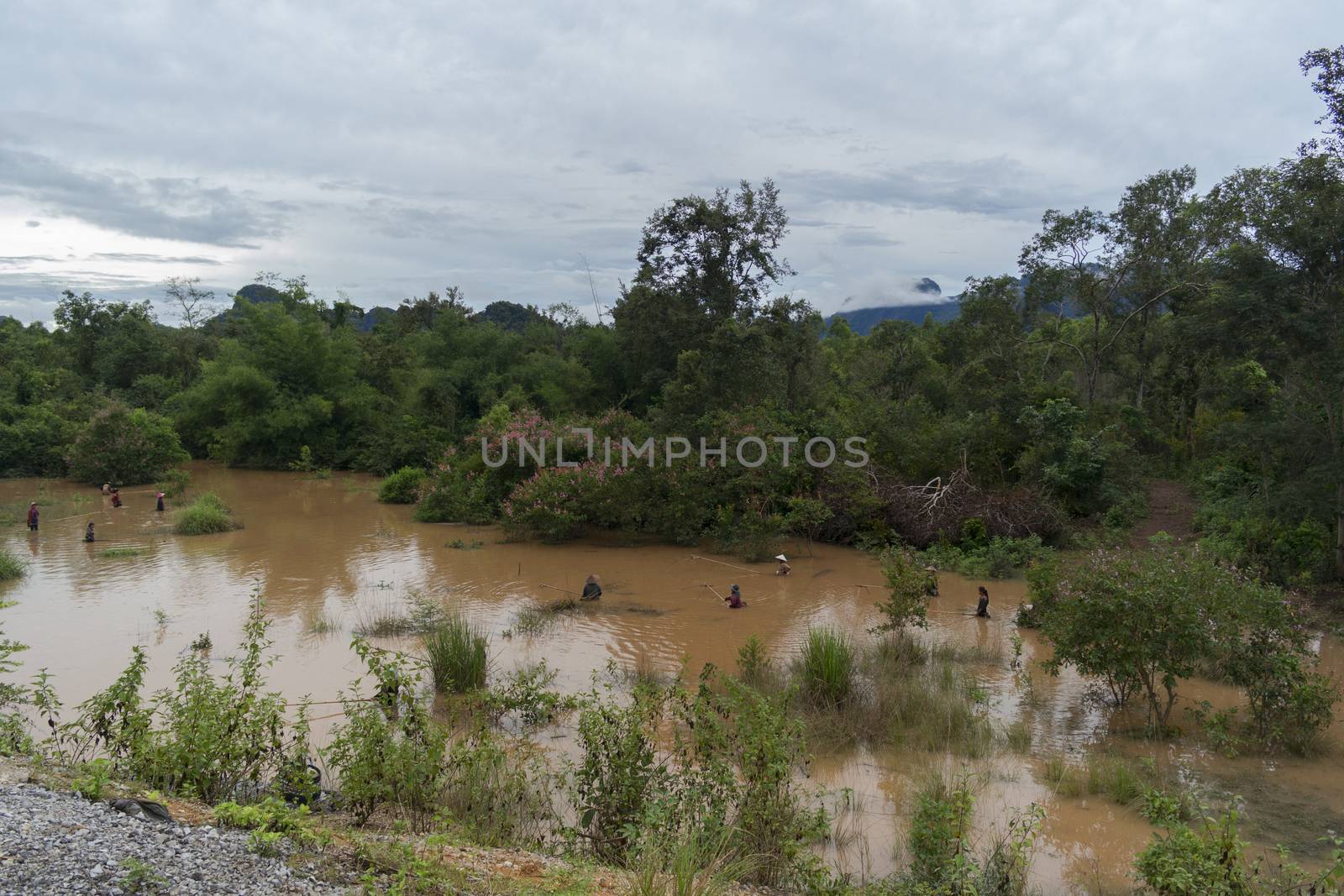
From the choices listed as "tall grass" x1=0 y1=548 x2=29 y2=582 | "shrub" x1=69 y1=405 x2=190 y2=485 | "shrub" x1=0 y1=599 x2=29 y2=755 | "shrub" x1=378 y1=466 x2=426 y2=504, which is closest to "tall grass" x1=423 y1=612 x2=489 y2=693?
"shrub" x1=0 y1=599 x2=29 y2=755

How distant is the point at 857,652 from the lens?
1006 centimetres

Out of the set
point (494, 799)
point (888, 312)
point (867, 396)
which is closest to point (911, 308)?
point (888, 312)

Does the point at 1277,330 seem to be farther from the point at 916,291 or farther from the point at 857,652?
the point at 916,291

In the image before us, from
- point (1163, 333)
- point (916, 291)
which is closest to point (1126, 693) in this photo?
point (1163, 333)

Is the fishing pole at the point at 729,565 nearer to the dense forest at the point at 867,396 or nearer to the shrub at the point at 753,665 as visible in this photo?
the dense forest at the point at 867,396

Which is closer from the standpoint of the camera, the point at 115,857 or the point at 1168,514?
the point at 115,857

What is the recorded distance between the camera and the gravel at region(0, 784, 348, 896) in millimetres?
3885

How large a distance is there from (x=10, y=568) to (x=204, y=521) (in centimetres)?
454

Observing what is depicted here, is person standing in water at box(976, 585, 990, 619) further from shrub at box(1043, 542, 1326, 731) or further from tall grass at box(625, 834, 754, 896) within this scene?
tall grass at box(625, 834, 754, 896)

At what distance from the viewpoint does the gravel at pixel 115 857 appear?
12.7 feet

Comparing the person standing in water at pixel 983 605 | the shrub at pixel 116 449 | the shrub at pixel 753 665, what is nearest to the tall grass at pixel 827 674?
the shrub at pixel 753 665

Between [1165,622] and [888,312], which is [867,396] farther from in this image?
[888,312]

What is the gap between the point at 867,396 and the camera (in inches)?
874

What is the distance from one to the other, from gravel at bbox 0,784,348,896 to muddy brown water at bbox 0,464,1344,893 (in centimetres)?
373
